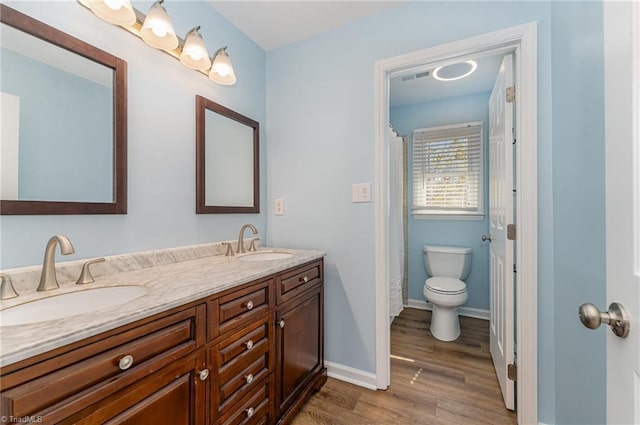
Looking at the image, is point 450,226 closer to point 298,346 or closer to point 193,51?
point 298,346

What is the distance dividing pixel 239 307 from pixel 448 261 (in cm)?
232

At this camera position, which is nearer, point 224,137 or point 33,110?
point 33,110

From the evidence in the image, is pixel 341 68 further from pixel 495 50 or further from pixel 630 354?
pixel 630 354

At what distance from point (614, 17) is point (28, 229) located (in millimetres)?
1707

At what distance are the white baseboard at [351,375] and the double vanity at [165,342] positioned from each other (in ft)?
0.91

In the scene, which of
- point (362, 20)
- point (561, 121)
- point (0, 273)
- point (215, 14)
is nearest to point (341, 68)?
point (362, 20)

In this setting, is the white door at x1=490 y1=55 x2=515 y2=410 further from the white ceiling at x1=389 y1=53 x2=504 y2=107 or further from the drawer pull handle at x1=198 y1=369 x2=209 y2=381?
the drawer pull handle at x1=198 y1=369 x2=209 y2=381

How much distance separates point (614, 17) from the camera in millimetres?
523

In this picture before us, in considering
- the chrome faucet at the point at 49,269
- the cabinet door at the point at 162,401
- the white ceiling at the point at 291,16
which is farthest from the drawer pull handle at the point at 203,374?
the white ceiling at the point at 291,16

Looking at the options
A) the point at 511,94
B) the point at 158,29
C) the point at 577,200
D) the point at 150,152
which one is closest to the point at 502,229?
the point at 577,200

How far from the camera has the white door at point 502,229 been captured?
146cm

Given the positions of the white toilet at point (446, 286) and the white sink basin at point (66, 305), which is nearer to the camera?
the white sink basin at point (66, 305)

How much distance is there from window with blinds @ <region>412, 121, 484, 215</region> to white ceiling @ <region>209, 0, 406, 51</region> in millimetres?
1613

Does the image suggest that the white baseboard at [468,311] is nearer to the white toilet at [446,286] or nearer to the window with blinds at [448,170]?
the white toilet at [446,286]
